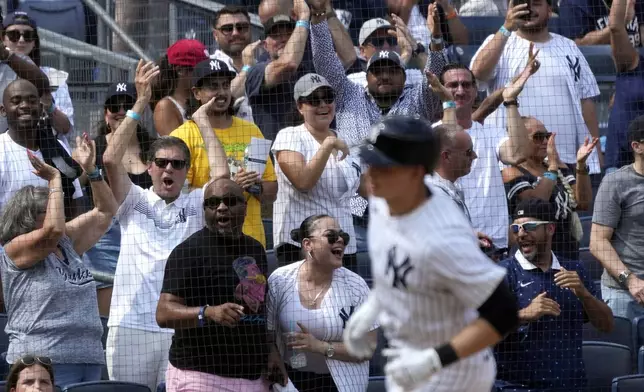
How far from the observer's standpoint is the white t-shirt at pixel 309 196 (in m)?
7.34

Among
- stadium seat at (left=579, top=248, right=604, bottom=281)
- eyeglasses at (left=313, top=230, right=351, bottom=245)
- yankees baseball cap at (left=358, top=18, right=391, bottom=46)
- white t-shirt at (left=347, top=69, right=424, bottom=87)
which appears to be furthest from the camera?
yankees baseball cap at (left=358, top=18, right=391, bottom=46)

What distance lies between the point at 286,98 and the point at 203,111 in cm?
105

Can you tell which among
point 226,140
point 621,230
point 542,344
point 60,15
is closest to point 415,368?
point 542,344

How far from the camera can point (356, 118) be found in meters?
7.86

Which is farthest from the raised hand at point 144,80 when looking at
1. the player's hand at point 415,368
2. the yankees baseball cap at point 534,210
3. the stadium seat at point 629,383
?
the player's hand at point 415,368

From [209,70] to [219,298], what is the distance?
1.71 m

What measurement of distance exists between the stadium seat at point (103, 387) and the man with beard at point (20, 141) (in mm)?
1574

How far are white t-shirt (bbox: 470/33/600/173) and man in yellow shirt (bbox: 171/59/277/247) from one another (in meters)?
1.81

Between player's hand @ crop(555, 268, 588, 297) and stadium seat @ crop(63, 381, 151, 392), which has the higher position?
player's hand @ crop(555, 268, 588, 297)

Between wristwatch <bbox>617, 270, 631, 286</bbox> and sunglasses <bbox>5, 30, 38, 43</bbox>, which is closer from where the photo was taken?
wristwatch <bbox>617, 270, 631, 286</bbox>

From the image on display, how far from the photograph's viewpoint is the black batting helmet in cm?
385

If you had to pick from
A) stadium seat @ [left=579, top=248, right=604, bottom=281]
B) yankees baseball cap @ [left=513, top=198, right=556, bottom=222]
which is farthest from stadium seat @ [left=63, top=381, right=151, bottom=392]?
stadium seat @ [left=579, top=248, right=604, bottom=281]

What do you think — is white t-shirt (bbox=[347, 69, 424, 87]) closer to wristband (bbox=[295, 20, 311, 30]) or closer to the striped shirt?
the striped shirt

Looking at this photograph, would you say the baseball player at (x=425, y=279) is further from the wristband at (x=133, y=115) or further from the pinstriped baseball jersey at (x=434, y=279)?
the wristband at (x=133, y=115)
